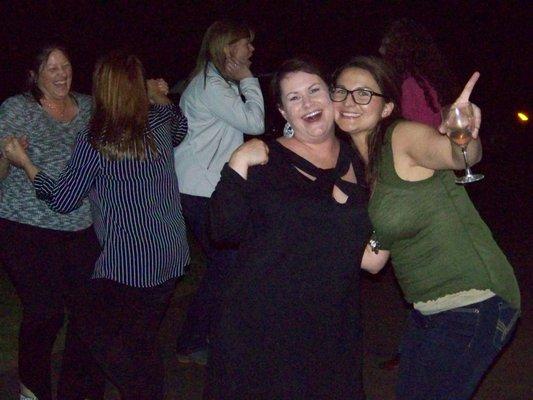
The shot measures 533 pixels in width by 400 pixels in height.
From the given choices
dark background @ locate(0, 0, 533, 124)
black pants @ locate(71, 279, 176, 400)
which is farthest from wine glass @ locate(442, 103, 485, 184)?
dark background @ locate(0, 0, 533, 124)

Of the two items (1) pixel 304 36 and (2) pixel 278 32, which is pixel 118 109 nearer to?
(2) pixel 278 32

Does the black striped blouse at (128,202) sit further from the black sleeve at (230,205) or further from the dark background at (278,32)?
the dark background at (278,32)

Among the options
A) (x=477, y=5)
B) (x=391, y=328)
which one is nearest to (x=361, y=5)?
(x=477, y=5)

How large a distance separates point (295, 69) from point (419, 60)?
5.92 feet

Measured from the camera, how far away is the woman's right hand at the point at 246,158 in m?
3.10

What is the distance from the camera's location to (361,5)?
1251 inches

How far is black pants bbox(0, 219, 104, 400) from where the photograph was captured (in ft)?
14.9

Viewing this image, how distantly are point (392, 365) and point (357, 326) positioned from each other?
8.45ft

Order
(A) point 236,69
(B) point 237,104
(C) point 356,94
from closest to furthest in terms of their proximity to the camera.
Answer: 1. (C) point 356,94
2. (B) point 237,104
3. (A) point 236,69

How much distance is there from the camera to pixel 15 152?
427cm

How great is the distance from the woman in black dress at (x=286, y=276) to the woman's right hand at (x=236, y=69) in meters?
2.07

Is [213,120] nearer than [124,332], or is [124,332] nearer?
[124,332]

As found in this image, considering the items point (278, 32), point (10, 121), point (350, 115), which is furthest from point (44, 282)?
point (278, 32)

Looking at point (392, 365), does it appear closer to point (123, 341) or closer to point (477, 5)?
Answer: point (123, 341)
